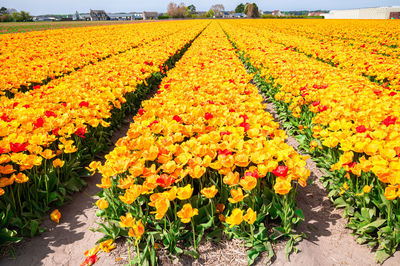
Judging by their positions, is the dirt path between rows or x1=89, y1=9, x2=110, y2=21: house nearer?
the dirt path between rows

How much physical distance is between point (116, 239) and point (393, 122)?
10.7 feet

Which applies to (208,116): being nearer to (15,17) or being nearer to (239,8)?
(15,17)

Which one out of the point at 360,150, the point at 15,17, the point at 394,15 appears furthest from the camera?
the point at 15,17

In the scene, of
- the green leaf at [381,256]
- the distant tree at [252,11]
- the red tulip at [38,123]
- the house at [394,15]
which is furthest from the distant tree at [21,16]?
the green leaf at [381,256]

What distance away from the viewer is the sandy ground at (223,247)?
2262 mm

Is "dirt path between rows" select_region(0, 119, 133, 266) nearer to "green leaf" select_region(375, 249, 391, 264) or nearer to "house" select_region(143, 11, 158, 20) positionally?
"green leaf" select_region(375, 249, 391, 264)

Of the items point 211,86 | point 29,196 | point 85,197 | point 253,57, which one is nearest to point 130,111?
point 211,86

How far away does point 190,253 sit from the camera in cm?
222

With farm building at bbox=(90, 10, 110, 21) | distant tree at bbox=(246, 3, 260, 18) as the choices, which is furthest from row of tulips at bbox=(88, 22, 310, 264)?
distant tree at bbox=(246, 3, 260, 18)

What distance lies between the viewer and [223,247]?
2.38m

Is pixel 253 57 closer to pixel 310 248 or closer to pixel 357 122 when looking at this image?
pixel 357 122

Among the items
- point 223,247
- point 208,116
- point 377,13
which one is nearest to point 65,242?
point 223,247

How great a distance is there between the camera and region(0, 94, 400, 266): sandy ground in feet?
7.42

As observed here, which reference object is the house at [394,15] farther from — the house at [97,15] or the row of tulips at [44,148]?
the house at [97,15]
